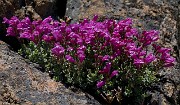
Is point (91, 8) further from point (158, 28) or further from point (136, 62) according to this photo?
point (136, 62)

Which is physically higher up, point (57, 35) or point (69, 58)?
point (57, 35)

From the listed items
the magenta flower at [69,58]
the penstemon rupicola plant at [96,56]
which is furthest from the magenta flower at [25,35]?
the magenta flower at [69,58]

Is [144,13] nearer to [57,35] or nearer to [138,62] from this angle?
[138,62]

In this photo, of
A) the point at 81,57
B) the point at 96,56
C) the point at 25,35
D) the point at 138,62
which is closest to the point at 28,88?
the point at 81,57

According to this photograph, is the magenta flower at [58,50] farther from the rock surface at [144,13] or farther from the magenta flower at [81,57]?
the rock surface at [144,13]

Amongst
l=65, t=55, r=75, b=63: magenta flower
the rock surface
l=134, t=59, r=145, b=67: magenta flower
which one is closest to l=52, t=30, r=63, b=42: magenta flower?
l=65, t=55, r=75, b=63: magenta flower

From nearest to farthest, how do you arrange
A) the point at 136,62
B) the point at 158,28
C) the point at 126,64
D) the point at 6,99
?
the point at 6,99, the point at 136,62, the point at 126,64, the point at 158,28

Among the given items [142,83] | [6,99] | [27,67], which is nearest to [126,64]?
[142,83]
